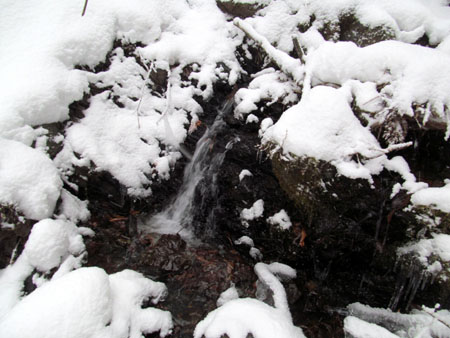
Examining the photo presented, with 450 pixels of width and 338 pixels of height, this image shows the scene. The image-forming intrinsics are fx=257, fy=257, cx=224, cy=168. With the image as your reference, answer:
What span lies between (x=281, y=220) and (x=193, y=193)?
62.3 inches

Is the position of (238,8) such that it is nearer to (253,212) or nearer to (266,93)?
(266,93)

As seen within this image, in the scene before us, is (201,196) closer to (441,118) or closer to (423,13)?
(441,118)

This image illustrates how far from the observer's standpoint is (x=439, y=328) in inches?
108

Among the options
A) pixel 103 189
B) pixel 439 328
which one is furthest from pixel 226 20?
pixel 439 328

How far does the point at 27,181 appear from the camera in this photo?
10.7ft

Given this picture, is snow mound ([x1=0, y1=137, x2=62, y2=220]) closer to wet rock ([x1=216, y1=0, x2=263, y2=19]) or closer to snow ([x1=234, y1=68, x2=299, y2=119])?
snow ([x1=234, y1=68, x2=299, y2=119])

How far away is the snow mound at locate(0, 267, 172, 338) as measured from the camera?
2357 millimetres

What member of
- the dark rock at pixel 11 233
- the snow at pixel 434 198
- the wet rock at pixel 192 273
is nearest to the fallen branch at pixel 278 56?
the snow at pixel 434 198

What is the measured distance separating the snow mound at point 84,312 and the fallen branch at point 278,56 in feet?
12.1

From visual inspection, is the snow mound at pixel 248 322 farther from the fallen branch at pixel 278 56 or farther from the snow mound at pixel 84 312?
the fallen branch at pixel 278 56

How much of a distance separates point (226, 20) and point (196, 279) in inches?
200

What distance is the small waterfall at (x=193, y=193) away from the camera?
165 inches

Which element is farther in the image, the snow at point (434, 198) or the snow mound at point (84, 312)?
the snow at point (434, 198)

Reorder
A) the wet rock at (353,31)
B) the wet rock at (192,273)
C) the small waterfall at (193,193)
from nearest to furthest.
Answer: the wet rock at (192,273) → the wet rock at (353,31) → the small waterfall at (193,193)
